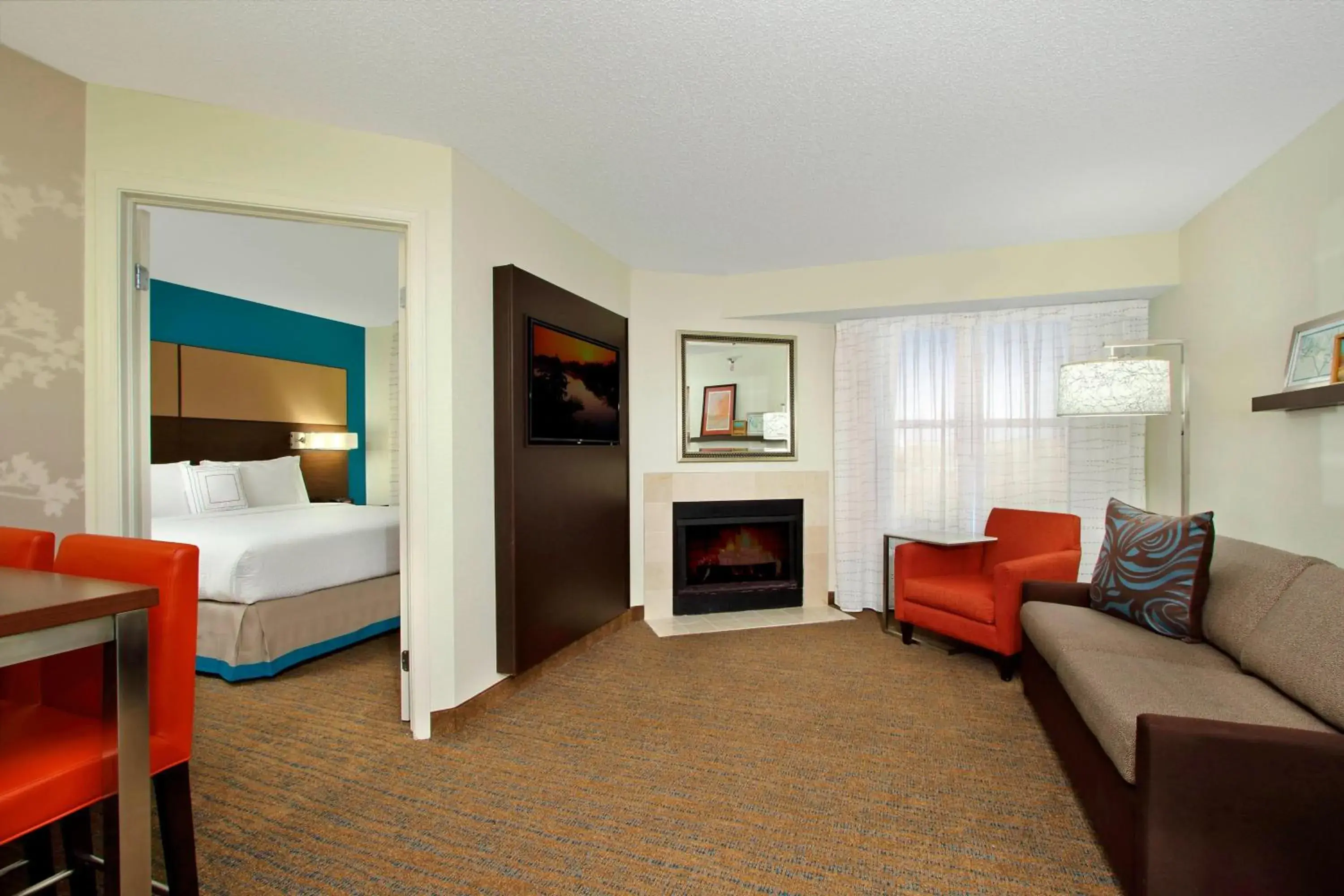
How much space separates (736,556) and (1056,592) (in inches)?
88.4

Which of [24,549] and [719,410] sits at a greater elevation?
[719,410]

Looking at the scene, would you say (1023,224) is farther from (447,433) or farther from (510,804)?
(510,804)

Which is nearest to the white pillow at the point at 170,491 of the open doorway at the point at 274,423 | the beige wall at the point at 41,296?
the open doorway at the point at 274,423

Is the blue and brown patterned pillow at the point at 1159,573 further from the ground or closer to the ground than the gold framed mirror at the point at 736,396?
closer to the ground

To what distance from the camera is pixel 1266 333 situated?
2719mm

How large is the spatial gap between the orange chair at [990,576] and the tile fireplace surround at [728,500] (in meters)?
0.87

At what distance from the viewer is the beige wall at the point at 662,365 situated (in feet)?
14.1

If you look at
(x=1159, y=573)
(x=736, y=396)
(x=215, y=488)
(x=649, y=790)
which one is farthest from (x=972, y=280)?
(x=215, y=488)

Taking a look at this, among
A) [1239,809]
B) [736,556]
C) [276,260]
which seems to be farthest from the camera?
[736,556]

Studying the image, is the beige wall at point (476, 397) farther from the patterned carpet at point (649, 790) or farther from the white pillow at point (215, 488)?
the white pillow at point (215, 488)

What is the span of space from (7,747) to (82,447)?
1.33 metres

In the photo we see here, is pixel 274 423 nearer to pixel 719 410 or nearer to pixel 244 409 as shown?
pixel 244 409

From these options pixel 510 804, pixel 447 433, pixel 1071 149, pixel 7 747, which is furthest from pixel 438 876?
pixel 1071 149

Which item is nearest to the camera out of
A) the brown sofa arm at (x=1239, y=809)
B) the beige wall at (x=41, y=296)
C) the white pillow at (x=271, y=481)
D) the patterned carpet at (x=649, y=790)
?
the brown sofa arm at (x=1239, y=809)
